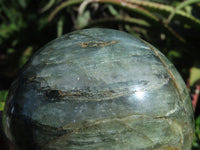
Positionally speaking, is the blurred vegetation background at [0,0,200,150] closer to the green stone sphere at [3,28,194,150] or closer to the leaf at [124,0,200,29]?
the leaf at [124,0,200,29]

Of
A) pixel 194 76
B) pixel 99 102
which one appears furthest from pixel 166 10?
pixel 99 102

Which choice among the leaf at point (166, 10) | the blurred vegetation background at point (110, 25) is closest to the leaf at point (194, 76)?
the blurred vegetation background at point (110, 25)

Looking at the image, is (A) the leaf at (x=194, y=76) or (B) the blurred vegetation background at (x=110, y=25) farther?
(B) the blurred vegetation background at (x=110, y=25)

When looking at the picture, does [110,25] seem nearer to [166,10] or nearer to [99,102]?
[166,10]

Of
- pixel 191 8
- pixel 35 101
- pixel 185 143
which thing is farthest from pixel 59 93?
pixel 191 8

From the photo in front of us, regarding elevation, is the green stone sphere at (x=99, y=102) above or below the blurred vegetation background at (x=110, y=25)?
below

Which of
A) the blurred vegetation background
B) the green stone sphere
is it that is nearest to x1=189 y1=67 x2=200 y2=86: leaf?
the blurred vegetation background

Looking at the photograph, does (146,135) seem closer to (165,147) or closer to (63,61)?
(165,147)

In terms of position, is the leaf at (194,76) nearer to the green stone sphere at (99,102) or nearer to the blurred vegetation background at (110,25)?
the blurred vegetation background at (110,25)
